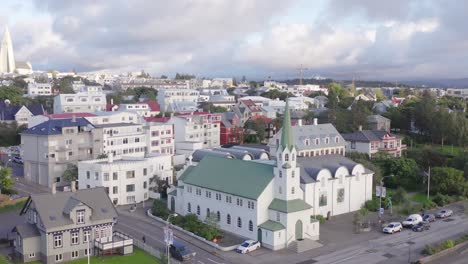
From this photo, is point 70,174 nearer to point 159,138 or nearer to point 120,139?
point 120,139

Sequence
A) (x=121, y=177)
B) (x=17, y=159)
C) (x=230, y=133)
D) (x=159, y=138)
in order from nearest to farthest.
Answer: (x=121, y=177) < (x=159, y=138) < (x=17, y=159) < (x=230, y=133)

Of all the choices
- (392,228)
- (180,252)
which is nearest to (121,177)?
(180,252)

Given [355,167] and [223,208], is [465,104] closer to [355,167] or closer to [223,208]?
[355,167]

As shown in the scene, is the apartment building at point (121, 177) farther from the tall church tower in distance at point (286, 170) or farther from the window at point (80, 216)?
the tall church tower in distance at point (286, 170)

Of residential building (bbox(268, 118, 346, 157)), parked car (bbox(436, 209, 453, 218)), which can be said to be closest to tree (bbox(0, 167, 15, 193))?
residential building (bbox(268, 118, 346, 157))

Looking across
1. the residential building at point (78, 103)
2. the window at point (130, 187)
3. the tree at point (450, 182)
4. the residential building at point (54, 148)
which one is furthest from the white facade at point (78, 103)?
the tree at point (450, 182)

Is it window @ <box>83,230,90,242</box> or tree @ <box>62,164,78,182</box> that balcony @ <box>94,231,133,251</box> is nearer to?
window @ <box>83,230,90,242</box>
